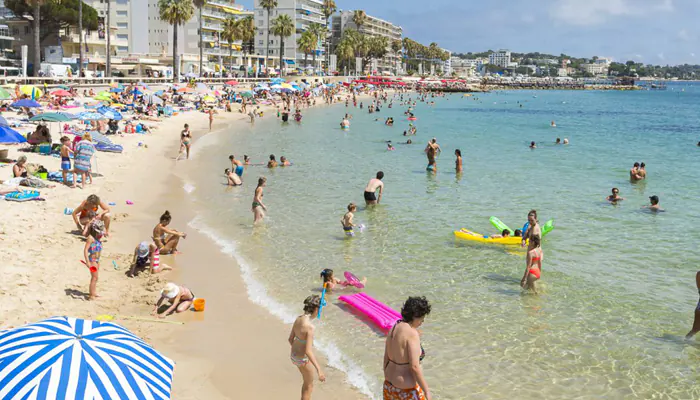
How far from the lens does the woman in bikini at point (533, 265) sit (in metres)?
10.2

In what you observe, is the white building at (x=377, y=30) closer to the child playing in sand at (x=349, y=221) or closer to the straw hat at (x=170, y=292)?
the child playing in sand at (x=349, y=221)

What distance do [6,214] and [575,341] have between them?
1159 centimetres

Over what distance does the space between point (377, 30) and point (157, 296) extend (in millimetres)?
172212

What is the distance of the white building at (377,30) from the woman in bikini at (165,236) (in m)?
146

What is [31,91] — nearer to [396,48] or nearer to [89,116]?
[89,116]

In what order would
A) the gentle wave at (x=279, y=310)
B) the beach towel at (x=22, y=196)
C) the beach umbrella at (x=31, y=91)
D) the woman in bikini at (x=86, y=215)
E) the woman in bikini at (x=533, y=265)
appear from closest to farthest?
the gentle wave at (x=279, y=310) → the woman in bikini at (x=533, y=265) → the woman in bikini at (x=86, y=215) → the beach towel at (x=22, y=196) → the beach umbrella at (x=31, y=91)

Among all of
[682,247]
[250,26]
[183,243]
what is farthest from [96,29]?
[682,247]

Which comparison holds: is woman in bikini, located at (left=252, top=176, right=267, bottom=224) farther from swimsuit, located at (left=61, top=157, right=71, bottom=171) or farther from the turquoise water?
swimsuit, located at (left=61, top=157, right=71, bottom=171)

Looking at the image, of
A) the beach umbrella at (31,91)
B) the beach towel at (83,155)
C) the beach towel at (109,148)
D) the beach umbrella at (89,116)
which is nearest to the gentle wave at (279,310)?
the beach towel at (83,155)

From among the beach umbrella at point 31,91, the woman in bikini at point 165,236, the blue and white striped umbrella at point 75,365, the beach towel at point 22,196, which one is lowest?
the woman in bikini at point 165,236

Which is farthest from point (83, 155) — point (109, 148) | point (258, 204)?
point (109, 148)

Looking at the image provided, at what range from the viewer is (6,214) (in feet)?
40.0

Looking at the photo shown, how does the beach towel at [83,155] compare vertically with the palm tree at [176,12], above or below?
below

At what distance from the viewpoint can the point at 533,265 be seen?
1026 cm
